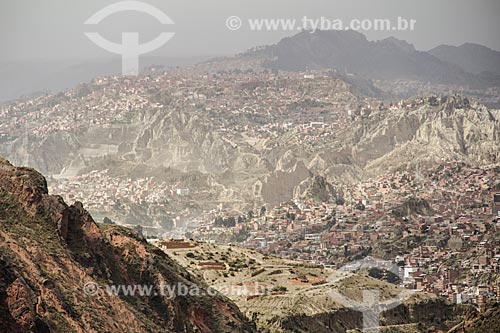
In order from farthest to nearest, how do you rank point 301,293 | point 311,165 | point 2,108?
point 2,108
point 311,165
point 301,293

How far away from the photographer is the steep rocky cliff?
1933 cm

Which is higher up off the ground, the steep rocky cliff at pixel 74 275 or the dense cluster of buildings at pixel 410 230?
the steep rocky cliff at pixel 74 275

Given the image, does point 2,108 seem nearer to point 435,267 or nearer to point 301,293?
point 435,267

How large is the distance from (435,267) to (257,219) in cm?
3925

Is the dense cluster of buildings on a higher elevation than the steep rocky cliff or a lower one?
lower

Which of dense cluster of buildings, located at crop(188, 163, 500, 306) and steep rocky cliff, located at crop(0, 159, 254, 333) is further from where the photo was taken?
dense cluster of buildings, located at crop(188, 163, 500, 306)

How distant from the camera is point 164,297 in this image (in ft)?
87.4

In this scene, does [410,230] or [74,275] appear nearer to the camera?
[74,275]

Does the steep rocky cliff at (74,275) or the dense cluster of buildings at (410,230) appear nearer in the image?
the steep rocky cliff at (74,275)

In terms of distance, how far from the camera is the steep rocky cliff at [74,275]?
19328 mm

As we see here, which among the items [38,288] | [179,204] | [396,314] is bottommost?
[179,204]

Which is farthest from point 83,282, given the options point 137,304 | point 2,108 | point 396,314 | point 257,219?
point 2,108

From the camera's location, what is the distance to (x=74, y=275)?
2298 centimetres

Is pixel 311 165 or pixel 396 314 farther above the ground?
pixel 396 314
